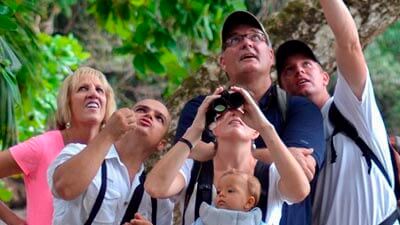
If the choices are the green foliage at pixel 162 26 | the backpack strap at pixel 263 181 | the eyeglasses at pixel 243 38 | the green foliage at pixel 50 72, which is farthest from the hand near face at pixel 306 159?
→ the green foliage at pixel 50 72

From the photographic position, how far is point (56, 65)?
6.64m

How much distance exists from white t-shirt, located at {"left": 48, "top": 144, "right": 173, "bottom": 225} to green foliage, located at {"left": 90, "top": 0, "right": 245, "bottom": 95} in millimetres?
2364

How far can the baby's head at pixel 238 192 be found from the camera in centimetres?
251

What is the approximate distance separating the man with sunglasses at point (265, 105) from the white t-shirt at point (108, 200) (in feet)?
0.73

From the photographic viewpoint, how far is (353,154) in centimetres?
279

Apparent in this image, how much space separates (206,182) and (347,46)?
610 mm

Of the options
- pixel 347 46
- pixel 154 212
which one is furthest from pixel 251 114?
pixel 154 212

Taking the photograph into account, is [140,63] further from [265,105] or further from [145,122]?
[265,105]

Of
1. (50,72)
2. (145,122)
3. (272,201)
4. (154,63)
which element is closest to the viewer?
(272,201)

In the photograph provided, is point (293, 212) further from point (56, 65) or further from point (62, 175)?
point (56, 65)

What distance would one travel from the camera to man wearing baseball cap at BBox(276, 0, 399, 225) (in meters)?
2.74

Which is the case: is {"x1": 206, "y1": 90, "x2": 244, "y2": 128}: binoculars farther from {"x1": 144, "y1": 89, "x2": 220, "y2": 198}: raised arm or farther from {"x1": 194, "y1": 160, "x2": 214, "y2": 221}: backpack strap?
{"x1": 194, "y1": 160, "x2": 214, "y2": 221}: backpack strap

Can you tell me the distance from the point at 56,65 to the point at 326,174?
4133 millimetres

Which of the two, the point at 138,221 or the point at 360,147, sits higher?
the point at 360,147
